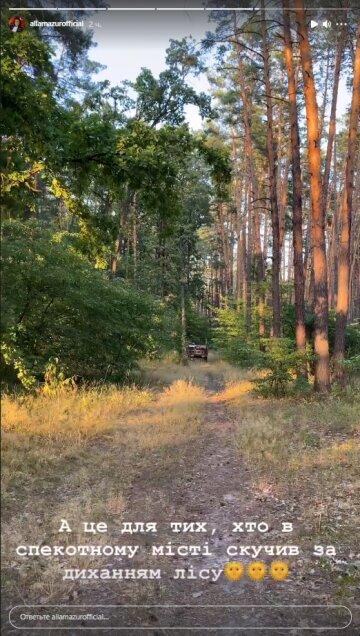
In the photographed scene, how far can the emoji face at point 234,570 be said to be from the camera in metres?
2.81

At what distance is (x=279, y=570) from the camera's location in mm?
2951

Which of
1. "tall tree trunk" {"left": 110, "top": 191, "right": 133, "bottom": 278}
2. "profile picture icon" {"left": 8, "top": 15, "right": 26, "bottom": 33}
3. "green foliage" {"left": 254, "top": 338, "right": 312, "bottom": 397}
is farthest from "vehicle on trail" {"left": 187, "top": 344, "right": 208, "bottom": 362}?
"profile picture icon" {"left": 8, "top": 15, "right": 26, "bottom": 33}

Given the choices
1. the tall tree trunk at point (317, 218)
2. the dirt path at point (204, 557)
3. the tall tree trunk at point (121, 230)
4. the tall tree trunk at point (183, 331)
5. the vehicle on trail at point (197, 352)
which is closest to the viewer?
the dirt path at point (204, 557)

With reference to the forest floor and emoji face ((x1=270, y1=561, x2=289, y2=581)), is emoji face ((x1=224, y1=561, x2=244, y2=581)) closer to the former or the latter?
the forest floor

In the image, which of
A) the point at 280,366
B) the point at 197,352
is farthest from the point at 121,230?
the point at 197,352

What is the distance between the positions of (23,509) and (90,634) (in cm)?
73

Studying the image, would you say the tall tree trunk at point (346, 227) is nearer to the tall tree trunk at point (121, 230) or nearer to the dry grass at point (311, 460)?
the dry grass at point (311, 460)

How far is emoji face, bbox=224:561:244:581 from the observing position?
2807mm

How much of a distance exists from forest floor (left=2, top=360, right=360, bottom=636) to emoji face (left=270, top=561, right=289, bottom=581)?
0.04 metres

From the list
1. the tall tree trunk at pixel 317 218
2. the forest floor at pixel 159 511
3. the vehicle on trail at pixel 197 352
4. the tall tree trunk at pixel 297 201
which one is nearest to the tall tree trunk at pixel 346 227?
the tall tree trunk at pixel 297 201

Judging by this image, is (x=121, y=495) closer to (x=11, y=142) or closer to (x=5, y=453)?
(x=5, y=453)

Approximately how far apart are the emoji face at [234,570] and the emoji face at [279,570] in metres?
0.22

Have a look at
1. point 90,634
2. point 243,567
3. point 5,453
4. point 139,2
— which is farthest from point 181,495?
point 139,2

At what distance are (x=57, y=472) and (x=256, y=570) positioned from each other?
1.55 meters
